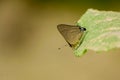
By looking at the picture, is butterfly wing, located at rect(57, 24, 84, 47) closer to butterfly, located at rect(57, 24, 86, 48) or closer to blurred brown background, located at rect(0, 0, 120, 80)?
butterfly, located at rect(57, 24, 86, 48)

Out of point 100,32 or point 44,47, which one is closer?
point 100,32

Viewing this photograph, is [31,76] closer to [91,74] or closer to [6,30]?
[91,74]

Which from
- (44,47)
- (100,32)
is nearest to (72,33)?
(100,32)

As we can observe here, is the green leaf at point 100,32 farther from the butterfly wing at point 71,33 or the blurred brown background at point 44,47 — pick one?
the blurred brown background at point 44,47

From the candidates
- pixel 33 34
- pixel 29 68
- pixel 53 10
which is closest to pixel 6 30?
pixel 33 34

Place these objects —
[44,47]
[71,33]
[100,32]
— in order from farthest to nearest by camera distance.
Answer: [44,47]
[71,33]
[100,32]

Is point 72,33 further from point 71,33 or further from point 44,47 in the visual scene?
point 44,47

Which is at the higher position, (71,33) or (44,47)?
(71,33)

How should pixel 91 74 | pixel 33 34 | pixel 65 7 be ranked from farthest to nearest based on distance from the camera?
pixel 65 7 → pixel 33 34 → pixel 91 74

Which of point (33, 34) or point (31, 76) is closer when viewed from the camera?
point (31, 76)
